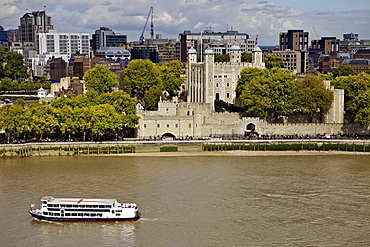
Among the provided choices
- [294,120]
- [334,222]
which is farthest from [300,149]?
[334,222]

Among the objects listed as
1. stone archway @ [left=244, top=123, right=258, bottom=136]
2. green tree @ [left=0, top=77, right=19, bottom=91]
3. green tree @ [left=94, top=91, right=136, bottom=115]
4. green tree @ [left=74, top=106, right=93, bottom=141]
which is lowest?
stone archway @ [left=244, top=123, right=258, bottom=136]

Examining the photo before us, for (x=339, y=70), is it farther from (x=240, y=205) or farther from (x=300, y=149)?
(x=240, y=205)

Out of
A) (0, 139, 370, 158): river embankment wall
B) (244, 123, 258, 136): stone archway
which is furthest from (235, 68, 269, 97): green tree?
(0, 139, 370, 158): river embankment wall

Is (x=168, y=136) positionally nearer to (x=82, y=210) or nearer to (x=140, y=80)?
(x=140, y=80)

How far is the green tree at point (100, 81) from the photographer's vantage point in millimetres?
88625

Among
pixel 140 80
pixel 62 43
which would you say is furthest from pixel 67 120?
pixel 62 43

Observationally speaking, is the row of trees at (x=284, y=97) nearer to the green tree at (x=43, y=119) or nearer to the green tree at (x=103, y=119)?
the green tree at (x=103, y=119)

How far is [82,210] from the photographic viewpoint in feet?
144

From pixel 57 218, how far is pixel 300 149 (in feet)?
109

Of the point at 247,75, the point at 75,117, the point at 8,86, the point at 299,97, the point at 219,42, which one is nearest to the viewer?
the point at 75,117

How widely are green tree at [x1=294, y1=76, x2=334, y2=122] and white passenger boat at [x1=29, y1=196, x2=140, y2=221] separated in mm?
35936

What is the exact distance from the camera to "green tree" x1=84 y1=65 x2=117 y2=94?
88.6m

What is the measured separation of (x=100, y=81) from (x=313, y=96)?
30.2 metres

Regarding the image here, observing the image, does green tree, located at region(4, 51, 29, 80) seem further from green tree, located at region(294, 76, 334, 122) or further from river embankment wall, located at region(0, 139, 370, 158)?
green tree, located at region(294, 76, 334, 122)
